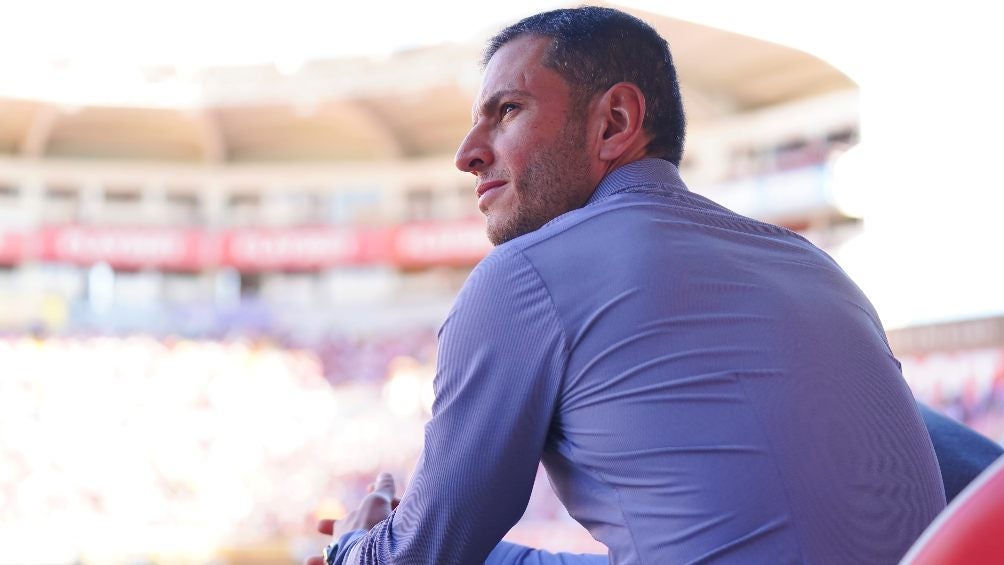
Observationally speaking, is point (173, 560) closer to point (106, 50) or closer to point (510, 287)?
point (106, 50)

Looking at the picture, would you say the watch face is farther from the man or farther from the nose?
the nose

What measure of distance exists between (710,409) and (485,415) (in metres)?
0.19

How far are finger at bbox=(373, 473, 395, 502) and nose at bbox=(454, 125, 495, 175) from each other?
39 cm

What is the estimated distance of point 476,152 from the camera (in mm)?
1217

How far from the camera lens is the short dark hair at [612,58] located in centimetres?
117

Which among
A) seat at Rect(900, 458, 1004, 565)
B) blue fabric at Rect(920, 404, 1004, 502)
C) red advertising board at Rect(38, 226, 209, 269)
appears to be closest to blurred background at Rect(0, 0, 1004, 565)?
red advertising board at Rect(38, 226, 209, 269)

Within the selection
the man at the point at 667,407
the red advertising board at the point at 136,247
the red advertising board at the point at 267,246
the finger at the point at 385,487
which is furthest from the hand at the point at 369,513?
the red advertising board at the point at 136,247

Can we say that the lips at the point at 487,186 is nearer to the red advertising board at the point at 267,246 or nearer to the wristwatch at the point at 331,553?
the wristwatch at the point at 331,553

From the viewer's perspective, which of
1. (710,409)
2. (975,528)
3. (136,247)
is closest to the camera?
(975,528)

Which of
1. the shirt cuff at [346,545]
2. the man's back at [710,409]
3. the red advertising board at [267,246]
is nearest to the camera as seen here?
the man's back at [710,409]

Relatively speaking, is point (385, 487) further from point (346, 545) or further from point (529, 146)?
point (529, 146)

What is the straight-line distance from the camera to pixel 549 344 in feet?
3.10

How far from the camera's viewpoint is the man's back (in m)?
0.90

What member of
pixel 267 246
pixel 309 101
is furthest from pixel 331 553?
pixel 267 246
